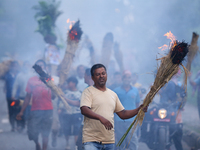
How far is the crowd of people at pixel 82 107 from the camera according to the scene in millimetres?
2400

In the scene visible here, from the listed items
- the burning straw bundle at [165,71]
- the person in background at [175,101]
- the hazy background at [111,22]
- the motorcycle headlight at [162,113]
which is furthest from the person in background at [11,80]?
the burning straw bundle at [165,71]

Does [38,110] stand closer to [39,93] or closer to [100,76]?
[39,93]

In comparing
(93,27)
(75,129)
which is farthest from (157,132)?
(93,27)

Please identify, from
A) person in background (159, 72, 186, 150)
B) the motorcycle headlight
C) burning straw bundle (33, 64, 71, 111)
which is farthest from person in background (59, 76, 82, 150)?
person in background (159, 72, 186, 150)

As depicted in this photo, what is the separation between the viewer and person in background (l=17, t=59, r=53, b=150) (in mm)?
4523

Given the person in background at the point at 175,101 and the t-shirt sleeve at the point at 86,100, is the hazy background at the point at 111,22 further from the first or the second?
the t-shirt sleeve at the point at 86,100

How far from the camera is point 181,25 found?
7250mm

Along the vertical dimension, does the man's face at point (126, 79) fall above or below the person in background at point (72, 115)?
above

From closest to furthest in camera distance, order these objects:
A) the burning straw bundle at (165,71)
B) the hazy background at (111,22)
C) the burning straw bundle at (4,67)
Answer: the burning straw bundle at (165,71)
the burning straw bundle at (4,67)
the hazy background at (111,22)

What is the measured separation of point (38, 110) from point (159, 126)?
9.23ft

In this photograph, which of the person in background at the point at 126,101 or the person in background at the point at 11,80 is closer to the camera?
the person in background at the point at 126,101

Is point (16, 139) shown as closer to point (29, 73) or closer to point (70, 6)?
point (29, 73)

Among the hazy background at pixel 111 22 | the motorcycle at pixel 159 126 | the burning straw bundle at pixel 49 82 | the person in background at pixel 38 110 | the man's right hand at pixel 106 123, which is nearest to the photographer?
the man's right hand at pixel 106 123

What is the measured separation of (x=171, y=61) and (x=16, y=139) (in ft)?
17.0
